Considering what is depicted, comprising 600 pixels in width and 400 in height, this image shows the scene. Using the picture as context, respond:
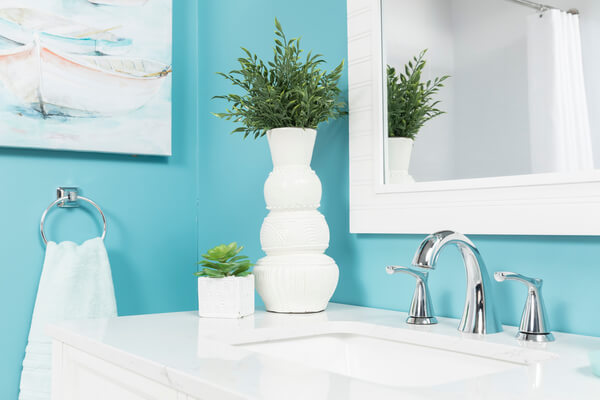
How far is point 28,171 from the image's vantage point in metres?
1.52

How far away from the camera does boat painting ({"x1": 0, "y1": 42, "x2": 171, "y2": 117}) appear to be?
1481 mm

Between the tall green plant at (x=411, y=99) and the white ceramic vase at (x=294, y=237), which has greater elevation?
Result: the tall green plant at (x=411, y=99)

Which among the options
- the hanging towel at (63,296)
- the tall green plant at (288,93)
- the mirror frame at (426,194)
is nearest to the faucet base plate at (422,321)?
the mirror frame at (426,194)

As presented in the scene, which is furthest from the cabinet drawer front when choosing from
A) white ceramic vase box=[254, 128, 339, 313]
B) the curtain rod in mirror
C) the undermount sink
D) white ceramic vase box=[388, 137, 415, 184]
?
the curtain rod in mirror

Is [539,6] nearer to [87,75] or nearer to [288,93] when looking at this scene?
[288,93]

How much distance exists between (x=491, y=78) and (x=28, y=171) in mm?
1118

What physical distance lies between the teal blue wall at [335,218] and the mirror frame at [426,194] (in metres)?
0.03

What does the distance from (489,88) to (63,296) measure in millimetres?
1067

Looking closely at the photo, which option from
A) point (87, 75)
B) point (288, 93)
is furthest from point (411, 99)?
point (87, 75)

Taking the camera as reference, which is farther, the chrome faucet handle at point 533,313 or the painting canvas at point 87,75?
the painting canvas at point 87,75

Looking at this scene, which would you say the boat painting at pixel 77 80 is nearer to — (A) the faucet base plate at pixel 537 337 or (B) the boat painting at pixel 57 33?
(B) the boat painting at pixel 57 33

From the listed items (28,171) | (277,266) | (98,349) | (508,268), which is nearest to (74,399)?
(98,349)

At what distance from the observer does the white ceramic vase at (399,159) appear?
3.82ft

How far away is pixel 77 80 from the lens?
1.55 meters
